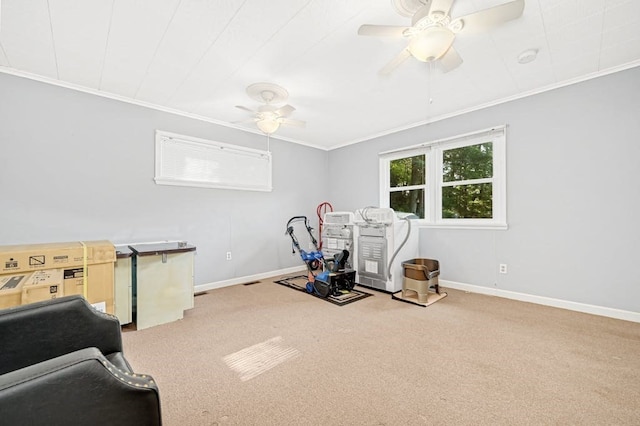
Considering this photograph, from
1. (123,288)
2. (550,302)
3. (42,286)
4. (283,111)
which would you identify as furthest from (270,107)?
(550,302)

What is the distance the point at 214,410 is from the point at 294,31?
8.91ft

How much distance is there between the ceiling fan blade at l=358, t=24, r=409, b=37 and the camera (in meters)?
1.76

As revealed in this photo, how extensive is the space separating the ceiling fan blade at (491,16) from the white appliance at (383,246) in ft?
Answer: 7.39

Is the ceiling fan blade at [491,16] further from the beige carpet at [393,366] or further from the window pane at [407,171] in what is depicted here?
the window pane at [407,171]

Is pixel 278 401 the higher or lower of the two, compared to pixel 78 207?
lower

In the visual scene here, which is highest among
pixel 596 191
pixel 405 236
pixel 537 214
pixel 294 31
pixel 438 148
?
pixel 294 31

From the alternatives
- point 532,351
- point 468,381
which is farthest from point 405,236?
point 468,381

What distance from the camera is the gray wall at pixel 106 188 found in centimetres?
267

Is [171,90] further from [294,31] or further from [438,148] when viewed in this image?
[438,148]

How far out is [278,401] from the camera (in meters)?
1.57

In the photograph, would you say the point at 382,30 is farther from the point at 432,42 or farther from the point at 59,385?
the point at 59,385

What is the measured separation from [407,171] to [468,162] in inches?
37.9

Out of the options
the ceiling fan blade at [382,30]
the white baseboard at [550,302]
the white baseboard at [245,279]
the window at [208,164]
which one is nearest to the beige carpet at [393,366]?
the white baseboard at [550,302]

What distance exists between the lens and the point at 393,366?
1.92 metres
